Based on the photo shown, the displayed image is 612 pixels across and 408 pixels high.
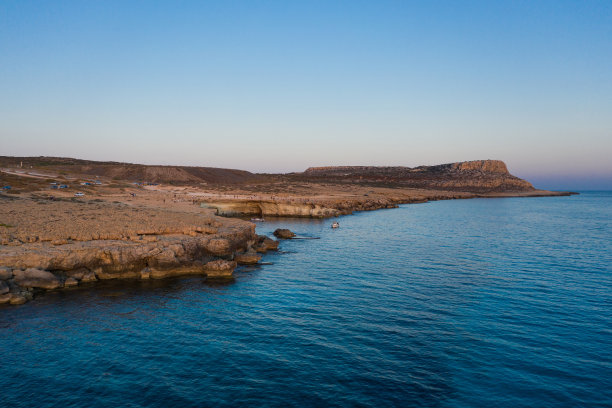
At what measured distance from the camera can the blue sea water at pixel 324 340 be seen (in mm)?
13070

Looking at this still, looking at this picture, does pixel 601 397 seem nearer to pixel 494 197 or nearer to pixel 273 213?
pixel 273 213

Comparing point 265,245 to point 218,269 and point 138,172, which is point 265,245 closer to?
point 218,269

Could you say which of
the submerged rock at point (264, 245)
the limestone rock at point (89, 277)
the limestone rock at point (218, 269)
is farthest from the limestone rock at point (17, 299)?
the submerged rock at point (264, 245)

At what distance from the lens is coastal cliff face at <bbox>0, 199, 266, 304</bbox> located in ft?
Result: 74.2

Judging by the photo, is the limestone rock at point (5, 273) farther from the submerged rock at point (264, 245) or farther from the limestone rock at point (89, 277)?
→ the submerged rock at point (264, 245)

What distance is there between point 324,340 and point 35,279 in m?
17.9

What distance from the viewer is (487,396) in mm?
12883

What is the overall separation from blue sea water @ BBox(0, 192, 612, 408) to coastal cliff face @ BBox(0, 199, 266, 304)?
4.52ft

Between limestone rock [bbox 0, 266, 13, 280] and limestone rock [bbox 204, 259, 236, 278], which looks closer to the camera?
limestone rock [bbox 0, 266, 13, 280]

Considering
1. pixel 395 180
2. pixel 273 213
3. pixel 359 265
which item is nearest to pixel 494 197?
pixel 395 180

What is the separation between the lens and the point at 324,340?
→ 672 inches

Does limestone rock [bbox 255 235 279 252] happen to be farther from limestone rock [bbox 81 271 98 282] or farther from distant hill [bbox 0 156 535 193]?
distant hill [bbox 0 156 535 193]

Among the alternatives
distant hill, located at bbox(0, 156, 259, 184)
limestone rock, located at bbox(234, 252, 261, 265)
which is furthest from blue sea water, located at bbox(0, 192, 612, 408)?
distant hill, located at bbox(0, 156, 259, 184)

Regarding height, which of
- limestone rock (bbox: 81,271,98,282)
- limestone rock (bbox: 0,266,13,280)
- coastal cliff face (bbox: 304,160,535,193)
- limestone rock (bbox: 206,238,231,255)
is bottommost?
limestone rock (bbox: 81,271,98,282)
